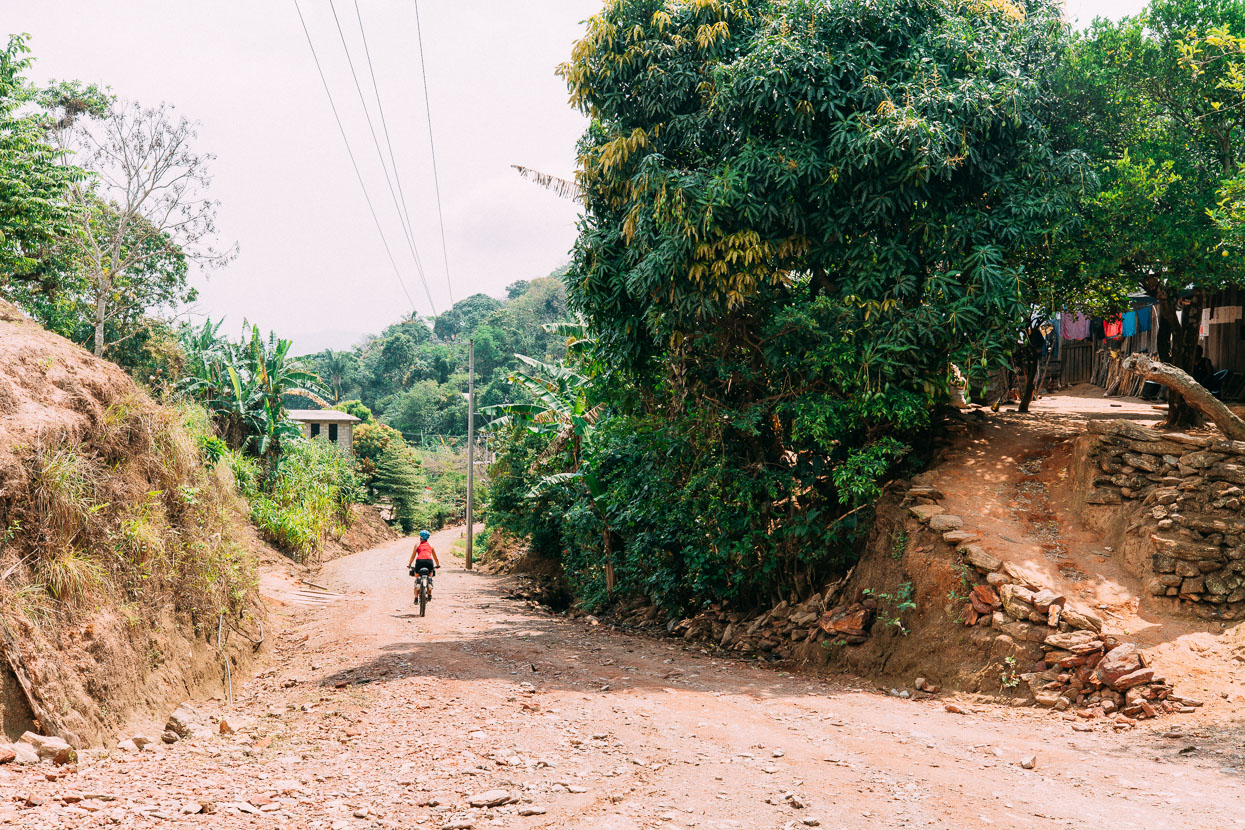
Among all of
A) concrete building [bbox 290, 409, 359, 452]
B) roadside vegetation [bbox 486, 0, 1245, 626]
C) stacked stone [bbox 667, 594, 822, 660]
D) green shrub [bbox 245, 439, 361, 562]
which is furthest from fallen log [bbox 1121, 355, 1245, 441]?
concrete building [bbox 290, 409, 359, 452]

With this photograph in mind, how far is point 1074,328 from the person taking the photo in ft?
83.1

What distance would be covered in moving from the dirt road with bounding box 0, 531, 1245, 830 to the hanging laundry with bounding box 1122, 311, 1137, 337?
16.8 m

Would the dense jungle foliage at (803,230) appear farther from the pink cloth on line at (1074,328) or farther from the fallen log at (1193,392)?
the pink cloth on line at (1074,328)

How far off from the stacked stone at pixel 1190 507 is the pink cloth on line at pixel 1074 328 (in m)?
16.0

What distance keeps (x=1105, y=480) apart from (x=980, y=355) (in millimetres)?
2353

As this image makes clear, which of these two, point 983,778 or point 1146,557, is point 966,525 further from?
point 983,778

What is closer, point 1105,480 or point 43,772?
Answer: point 43,772

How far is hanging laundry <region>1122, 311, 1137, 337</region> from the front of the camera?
21.9 meters

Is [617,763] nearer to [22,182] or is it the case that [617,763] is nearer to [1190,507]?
[1190,507]

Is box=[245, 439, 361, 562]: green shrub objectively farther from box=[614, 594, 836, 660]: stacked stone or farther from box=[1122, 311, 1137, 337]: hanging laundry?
box=[1122, 311, 1137, 337]: hanging laundry

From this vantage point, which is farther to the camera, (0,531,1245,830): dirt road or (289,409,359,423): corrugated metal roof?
(289,409,359,423): corrugated metal roof

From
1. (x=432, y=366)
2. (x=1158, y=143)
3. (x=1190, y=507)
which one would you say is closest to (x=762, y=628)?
(x=1190, y=507)

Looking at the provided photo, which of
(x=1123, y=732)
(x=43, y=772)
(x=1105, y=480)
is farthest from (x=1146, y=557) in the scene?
(x=43, y=772)

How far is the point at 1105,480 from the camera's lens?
36.0 ft
